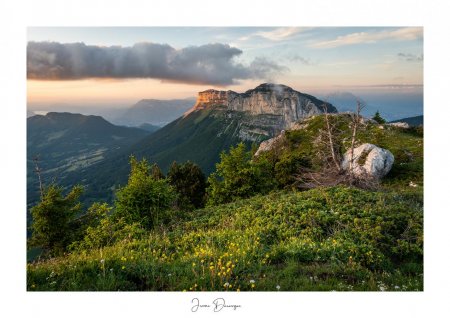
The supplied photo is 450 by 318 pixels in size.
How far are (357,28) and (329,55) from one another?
1.12 meters

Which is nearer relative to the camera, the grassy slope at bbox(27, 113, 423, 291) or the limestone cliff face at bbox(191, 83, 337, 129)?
the grassy slope at bbox(27, 113, 423, 291)

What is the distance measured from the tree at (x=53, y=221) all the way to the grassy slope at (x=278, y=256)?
14.0 m

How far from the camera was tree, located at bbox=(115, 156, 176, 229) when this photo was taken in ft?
45.1

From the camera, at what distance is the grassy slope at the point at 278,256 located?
5973 mm

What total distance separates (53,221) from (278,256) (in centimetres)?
1855

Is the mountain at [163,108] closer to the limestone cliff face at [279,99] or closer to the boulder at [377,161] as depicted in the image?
the limestone cliff face at [279,99]

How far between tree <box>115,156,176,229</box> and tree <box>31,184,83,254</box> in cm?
726

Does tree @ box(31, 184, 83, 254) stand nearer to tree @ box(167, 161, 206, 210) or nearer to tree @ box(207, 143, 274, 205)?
tree @ box(207, 143, 274, 205)

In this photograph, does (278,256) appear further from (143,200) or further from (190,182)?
(190,182)

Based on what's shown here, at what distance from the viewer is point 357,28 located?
8.27 m
